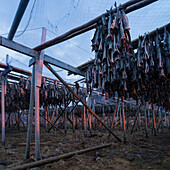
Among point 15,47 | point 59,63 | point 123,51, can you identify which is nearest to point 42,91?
point 59,63

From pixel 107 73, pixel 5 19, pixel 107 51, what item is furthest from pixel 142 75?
pixel 5 19

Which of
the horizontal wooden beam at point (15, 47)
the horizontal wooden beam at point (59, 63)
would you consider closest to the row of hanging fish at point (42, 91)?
the horizontal wooden beam at point (59, 63)

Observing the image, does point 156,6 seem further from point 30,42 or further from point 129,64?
point 30,42

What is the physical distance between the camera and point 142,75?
4.66m

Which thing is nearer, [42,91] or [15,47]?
[15,47]

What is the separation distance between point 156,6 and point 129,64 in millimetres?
1623

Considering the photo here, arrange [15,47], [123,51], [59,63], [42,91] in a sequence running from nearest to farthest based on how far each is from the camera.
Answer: [123,51]
[15,47]
[59,63]
[42,91]

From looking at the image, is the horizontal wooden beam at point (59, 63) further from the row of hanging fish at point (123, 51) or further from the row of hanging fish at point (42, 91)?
the row of hanging fish at point (42, 91)

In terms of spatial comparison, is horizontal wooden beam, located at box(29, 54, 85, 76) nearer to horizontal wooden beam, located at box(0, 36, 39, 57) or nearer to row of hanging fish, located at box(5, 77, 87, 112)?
horizontal wooden beam, located at box(0, 36, 39, 57)

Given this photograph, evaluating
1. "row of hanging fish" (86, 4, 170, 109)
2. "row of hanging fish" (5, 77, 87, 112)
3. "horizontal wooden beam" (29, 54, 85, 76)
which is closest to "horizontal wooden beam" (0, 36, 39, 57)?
"horizontal wooden beam" (29, 54, 85, 76)

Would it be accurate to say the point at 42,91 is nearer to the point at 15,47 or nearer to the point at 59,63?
the point at 59,63

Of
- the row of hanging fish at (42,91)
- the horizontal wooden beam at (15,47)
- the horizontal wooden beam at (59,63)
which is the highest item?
the horizontal wooden beam at (15,47)

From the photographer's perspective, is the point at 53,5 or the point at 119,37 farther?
the point at 53,5

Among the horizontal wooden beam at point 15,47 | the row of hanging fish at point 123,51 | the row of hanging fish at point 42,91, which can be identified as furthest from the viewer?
the row of hanging fish at point 42,91
